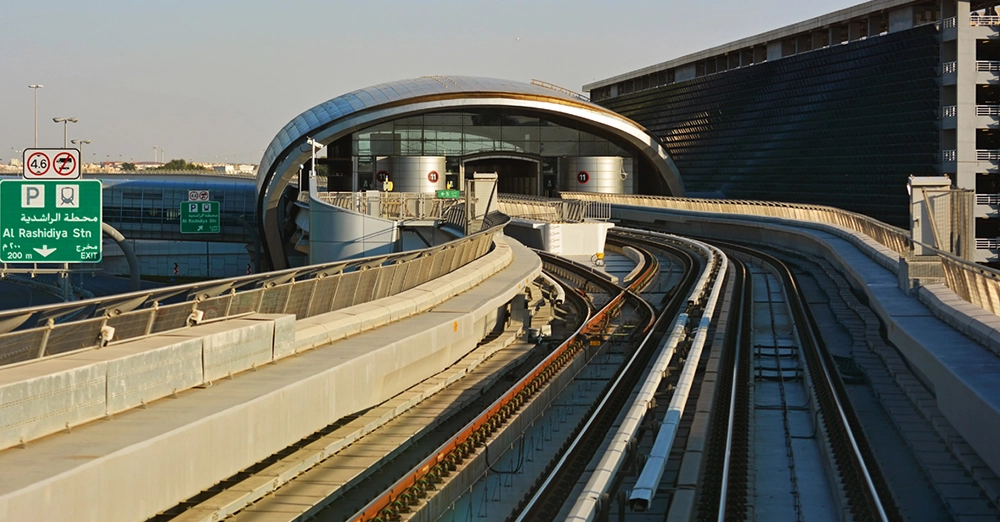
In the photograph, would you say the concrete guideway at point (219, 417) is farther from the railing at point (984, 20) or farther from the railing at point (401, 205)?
the railing at point (984, 20)

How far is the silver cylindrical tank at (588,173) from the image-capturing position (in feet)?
230

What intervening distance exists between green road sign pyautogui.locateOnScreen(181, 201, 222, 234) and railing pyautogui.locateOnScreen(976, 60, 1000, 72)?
37220 millimetres

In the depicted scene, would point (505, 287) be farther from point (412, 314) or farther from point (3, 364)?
point (3, 364)

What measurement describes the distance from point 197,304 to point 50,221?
7.30 m

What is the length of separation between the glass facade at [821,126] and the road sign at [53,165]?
4076cm

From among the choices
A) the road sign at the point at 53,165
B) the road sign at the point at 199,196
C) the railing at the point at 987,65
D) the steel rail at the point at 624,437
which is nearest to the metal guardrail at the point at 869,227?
the steel rail at the point at 624,437

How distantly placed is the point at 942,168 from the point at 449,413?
130 ft

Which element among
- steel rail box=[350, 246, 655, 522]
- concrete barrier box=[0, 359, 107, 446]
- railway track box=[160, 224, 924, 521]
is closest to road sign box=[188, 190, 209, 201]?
railway track box=[160, 224, 924, 521]

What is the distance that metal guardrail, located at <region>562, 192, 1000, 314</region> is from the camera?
1498cm

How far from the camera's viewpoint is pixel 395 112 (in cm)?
6400

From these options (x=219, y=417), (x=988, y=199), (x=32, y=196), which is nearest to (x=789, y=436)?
(x=219, y=417)

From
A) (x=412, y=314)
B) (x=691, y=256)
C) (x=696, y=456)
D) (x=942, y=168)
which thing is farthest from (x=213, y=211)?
(x=696, y=456)

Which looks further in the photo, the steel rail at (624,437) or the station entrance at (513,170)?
the station entrance at (513,170)

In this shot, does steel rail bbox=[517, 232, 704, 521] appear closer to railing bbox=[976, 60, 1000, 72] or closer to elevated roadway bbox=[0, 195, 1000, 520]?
elevated roadway bbox=[0, 195, 1000, 520]
